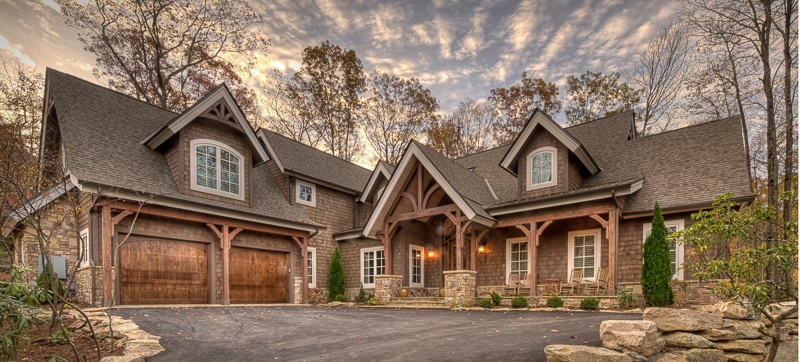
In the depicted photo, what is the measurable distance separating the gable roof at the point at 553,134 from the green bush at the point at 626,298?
14.1ft

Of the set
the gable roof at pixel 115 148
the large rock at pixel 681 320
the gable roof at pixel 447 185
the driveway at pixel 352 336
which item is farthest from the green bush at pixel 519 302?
the gable roof at pixel 115 148

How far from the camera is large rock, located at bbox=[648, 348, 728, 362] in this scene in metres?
4.83

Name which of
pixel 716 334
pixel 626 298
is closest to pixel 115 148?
pixel 716 334

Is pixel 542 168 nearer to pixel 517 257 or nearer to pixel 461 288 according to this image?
pixel 517 257

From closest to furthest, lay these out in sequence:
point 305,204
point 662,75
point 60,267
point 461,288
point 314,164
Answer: point 60,267 < point 461,288 < point 305,204 < point 314,164 < point 662,75

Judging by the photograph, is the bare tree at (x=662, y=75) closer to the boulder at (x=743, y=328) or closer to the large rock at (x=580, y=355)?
the boulder at (x=743, y=328)

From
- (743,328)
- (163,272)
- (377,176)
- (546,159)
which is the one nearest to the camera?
(743,328)

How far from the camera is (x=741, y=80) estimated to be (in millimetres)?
13758

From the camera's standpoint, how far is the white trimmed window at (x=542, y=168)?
42.1 feet

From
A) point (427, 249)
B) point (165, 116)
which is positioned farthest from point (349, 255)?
point (165, 116)

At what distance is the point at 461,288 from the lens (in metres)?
12.0

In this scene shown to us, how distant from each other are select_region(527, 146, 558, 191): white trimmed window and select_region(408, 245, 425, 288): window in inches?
190

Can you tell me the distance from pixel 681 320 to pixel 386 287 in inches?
379

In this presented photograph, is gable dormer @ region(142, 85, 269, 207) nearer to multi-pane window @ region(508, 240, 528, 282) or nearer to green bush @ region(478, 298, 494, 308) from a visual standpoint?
green bush @ region(478, 298, 494, 308)
